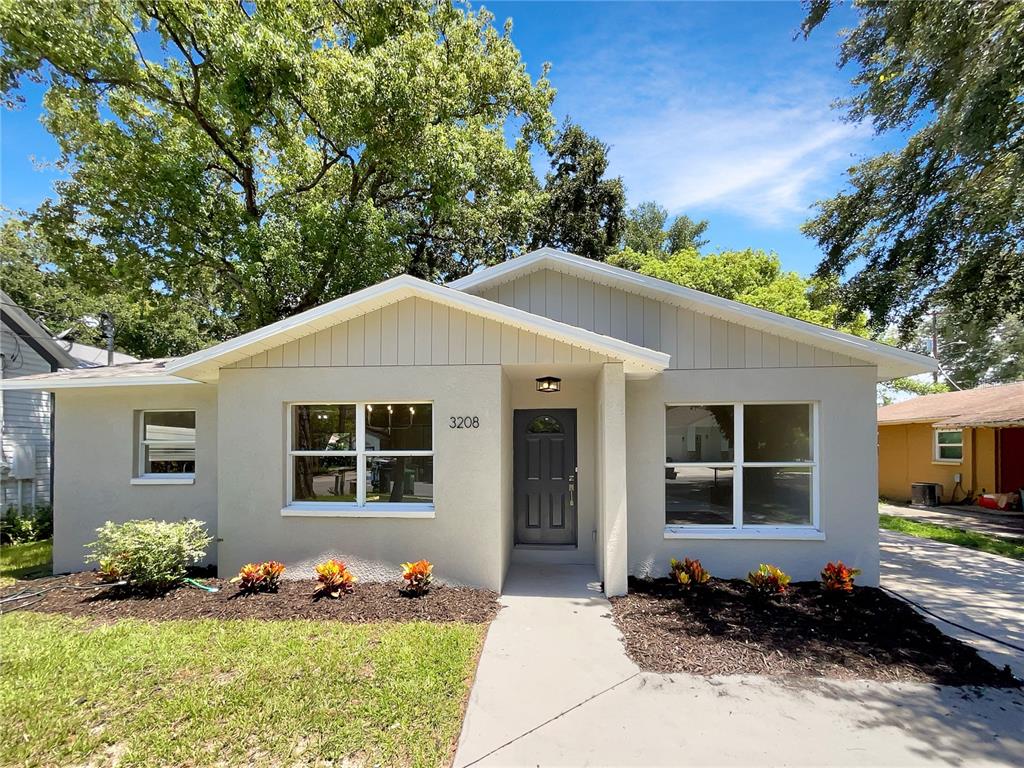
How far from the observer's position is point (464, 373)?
19.5 feet

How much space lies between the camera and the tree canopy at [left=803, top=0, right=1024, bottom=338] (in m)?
6.29

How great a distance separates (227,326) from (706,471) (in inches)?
823

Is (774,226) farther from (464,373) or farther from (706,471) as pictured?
(464,373)

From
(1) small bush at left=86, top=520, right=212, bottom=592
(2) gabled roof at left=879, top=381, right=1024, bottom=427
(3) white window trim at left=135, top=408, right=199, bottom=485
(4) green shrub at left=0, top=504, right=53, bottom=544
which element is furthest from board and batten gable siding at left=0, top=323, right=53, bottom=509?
(2) gabled roof at left=879, top=381, right=1024, bottom=427

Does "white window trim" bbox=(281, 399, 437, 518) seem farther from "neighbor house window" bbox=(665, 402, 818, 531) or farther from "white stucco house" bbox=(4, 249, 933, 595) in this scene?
"neighbor house window" bbox=(665, 402, 818, 531)

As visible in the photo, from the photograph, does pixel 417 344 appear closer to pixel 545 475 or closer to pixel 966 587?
pixel 545 475

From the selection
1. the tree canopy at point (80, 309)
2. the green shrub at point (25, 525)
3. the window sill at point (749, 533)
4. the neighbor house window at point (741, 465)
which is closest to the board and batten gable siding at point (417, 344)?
the neighbor house window at point (741, 465)

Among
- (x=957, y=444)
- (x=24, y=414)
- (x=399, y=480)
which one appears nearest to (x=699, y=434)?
(x=399, y=480)

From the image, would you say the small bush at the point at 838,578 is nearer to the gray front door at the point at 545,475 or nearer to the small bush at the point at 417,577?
the gray front door at the point at 545,475

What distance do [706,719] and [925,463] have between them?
17601 millimetres

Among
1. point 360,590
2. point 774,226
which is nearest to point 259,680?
point 360,590

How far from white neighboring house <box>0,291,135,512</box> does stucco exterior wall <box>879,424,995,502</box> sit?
25.7 metres

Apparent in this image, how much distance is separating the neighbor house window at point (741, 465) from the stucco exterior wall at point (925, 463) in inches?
481

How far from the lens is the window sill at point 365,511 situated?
6.03m
